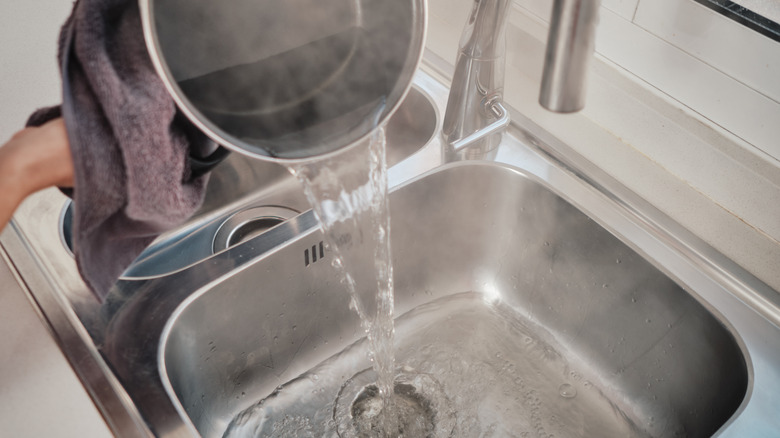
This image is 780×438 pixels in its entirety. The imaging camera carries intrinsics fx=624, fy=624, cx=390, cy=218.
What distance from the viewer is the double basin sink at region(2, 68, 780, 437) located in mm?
725

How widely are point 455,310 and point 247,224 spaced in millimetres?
371

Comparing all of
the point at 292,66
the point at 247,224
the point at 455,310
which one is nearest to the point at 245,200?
the point at 247,224

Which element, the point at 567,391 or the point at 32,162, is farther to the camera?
the point at 567,391

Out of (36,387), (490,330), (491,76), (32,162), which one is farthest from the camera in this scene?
(490,330)

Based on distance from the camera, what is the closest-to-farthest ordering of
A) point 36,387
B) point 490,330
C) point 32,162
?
point 32,162, point 36,387, point 490,330

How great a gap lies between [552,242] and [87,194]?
0.62 meters

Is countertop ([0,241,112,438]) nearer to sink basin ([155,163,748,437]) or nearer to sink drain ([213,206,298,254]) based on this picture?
sink basin ([155,163,748,437])

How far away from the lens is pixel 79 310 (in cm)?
74

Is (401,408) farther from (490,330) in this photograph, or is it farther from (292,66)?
(292,66)

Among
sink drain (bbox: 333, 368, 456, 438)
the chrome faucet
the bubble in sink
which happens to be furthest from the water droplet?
the chrome faucet

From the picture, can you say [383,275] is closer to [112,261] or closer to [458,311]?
[458,311]

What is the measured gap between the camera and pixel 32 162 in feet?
1.70

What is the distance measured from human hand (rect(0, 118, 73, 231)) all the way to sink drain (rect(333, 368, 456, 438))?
1.69ft

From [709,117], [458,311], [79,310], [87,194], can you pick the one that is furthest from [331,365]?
[709,117]
